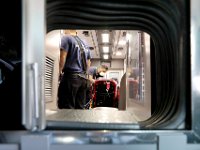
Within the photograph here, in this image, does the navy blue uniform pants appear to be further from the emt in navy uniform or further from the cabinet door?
the cabinet door

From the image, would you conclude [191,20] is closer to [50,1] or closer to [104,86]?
[50,1]

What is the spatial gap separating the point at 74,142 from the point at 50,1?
397mm

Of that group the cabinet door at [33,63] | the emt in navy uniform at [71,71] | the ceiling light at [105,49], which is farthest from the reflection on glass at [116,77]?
the cabinet door at [33,63]

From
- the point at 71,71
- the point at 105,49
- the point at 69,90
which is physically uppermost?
the point at 105,49

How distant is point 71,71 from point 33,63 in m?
1.83

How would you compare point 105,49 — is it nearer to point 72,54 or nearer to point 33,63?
point 72,54

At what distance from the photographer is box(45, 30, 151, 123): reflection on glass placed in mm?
1236

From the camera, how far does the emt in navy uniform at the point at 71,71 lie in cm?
237

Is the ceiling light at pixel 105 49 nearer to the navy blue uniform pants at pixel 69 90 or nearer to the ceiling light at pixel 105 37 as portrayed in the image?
the ceiling light at pixel 105 37

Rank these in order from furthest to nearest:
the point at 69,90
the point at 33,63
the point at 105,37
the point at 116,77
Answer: the point at 116,77, the point at 105,37, the point at 69,90, the point at 33,63

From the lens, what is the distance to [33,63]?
0.61 meters

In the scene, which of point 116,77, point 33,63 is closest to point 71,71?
point 33,63

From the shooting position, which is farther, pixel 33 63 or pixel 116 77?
pixel 116 77

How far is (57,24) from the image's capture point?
110 cm
